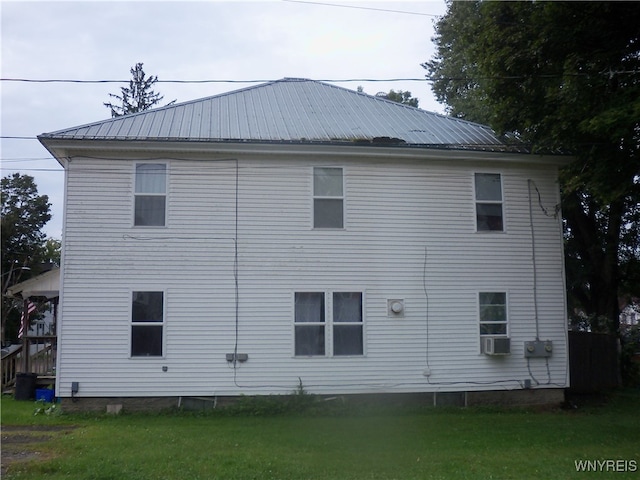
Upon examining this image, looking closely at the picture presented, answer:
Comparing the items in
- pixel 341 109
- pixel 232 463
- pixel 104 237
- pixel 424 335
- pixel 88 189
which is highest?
pixel 341 109

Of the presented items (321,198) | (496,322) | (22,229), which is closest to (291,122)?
(321,198)

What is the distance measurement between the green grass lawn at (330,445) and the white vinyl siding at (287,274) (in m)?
0.93

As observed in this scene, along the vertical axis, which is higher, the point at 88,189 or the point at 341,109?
the point at 341,109

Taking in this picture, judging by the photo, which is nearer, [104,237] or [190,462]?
[190,462]

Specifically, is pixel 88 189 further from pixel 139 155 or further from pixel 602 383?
pixel 602 383

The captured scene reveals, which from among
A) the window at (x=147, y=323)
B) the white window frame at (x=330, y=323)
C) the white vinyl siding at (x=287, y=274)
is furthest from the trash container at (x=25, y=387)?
the white window frame at (x=330, y=323)

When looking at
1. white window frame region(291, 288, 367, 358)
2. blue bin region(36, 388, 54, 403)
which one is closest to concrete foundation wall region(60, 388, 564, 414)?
white window frame region(291, 288, 367, 358)

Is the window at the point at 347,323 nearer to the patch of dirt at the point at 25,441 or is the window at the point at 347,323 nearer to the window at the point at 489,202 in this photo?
the window at the point at 489,202

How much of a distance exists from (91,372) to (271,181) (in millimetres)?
5553

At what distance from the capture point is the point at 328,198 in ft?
47.9

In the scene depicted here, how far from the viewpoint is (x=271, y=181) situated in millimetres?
14453

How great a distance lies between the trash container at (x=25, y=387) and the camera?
16.3 meters

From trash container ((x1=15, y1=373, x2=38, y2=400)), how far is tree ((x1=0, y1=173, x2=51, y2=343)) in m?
22.5

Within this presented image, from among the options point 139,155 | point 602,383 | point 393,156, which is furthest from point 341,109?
point 602,383
